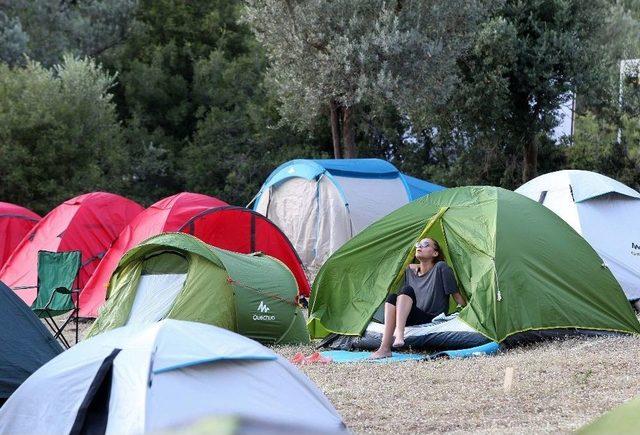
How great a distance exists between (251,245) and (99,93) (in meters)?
10.7

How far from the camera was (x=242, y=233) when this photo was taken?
12219mm

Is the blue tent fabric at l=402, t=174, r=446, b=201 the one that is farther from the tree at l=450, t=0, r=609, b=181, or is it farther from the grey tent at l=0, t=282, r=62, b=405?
the grey tent at l=0, t=282, r=62, b=405

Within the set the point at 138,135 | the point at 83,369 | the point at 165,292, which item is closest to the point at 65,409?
the point at 83,369

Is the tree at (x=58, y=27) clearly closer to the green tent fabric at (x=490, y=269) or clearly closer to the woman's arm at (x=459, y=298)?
the green tent fabric at (x=490, y=269)

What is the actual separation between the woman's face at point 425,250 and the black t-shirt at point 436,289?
0.42 feet

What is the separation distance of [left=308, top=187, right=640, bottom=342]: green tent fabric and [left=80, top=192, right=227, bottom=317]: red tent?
2.86 m

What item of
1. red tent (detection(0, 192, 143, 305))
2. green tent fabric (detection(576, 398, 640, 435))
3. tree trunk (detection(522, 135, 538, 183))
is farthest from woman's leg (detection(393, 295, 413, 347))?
tree trunk (detection(522, 135, 538, 183))

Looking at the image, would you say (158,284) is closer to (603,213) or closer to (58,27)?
(603,213)

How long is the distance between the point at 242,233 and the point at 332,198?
4.40 m

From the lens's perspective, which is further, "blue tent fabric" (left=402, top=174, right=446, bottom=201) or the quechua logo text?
"blue tent fabric" (left=402, top=174, right=446, bottom=201)

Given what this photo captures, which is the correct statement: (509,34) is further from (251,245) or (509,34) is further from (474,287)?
(474,287)

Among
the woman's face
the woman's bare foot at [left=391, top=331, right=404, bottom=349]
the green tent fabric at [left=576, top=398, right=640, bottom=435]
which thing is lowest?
the woman's bare foot at [left=391, top=331, right=404, bottom=349]

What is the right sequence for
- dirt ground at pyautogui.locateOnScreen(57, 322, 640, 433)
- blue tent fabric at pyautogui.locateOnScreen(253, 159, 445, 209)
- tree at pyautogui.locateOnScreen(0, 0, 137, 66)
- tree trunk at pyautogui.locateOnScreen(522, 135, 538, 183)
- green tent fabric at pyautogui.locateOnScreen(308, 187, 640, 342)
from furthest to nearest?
tree at pyautogui.locateOnScreen(0, 0, 137, 66), tree trunk at pyautogui.locateOnScreen(522, 135, 538, 183), blue tent fabric at pyautogui.locateOnScreen(253, 159, 445, 209), green tent fabric at pyautogui.locateOnScreen(308, 187, 640, 342), dirt ground at pyautogui.locateOnScreen(57, 322, 640, 433)

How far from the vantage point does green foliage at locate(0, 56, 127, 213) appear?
20.5 m
